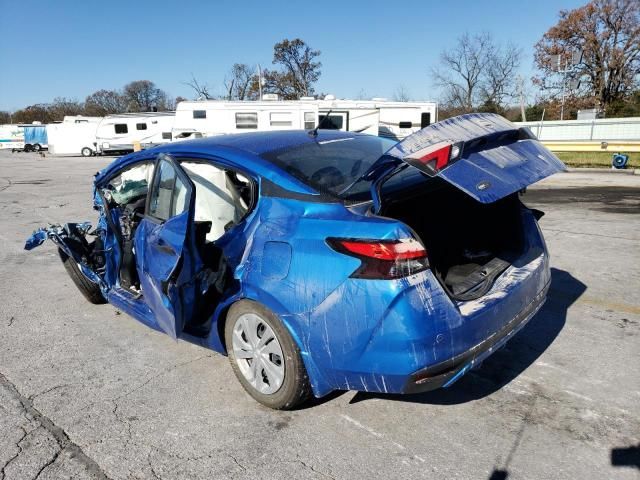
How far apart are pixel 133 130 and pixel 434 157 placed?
34.7 m

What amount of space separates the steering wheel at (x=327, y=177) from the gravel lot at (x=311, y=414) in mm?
1325

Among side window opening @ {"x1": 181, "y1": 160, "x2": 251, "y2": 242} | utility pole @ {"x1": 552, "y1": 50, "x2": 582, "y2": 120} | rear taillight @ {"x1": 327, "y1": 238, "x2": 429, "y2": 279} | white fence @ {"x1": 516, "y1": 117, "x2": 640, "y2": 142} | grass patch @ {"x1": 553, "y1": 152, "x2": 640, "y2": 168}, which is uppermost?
utility pole @ {"x1": 552, "y1": 50, "x2": 582, "y2": 120}

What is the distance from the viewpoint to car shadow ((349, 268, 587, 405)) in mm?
3033

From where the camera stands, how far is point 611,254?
5.97 m

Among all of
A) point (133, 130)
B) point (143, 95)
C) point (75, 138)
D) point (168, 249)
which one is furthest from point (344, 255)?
point (143, 95)

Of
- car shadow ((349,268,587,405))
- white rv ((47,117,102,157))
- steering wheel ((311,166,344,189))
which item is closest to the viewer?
steering wheel ((311,166,344,189))

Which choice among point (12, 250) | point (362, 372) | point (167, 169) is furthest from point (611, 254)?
point (12, 250)

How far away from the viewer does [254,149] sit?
3199 millimetres

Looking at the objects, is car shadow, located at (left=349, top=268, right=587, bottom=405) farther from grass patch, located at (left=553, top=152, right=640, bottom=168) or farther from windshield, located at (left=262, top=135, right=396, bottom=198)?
grass patch, located at (left=553, top=152, right=640, bottom=168)

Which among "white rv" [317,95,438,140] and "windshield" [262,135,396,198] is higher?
"white rv" [317,95,438,140]

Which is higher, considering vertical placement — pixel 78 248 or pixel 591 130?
pixel 591 130

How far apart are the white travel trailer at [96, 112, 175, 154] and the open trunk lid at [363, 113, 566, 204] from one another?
3207 cm

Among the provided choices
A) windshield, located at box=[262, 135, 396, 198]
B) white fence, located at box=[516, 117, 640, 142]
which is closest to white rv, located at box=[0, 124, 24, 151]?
white fence, located at box=[516, 117, 640, 142]

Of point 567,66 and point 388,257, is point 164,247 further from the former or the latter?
point 567,66
